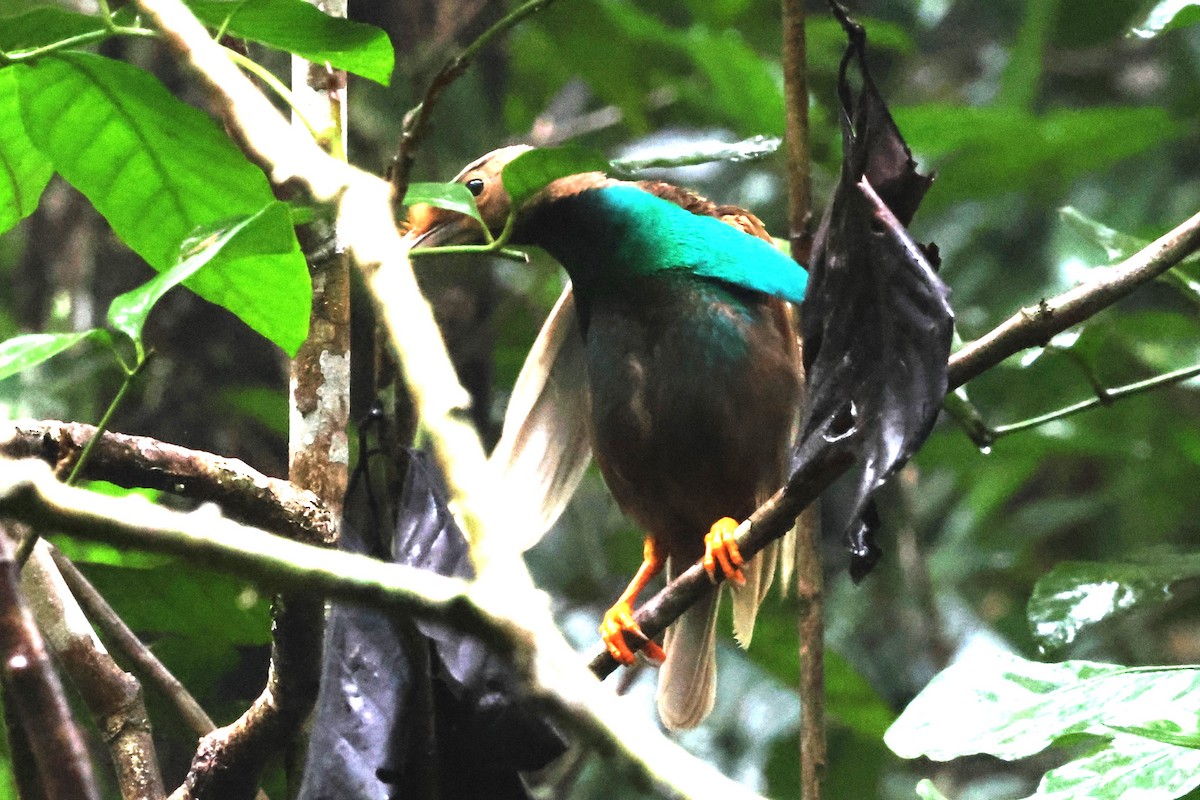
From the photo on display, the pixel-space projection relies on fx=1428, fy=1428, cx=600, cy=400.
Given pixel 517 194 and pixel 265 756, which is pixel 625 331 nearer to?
pixel 517 194

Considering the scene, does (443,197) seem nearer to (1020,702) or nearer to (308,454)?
(308,454)

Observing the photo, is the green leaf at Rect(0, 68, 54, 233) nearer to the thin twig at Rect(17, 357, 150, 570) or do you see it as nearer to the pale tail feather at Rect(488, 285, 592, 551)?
the thin twig at Rect(17, 357, 150, 570)

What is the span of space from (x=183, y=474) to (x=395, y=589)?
1.21 meters

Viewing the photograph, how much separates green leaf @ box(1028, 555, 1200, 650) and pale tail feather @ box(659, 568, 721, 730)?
2.64 ft

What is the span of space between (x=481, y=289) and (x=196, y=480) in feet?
7.43

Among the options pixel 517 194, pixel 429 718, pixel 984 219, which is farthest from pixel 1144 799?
pixel 984 219

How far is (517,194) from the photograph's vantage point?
6.09 feet

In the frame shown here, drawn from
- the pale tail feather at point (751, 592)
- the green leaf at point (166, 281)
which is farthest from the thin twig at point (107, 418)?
the pale tail feather at point (751, 592)

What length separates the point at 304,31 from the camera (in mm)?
1594

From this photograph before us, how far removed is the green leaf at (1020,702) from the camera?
1.75 meters

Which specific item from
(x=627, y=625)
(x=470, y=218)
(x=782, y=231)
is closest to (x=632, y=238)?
(x=470, y=218)

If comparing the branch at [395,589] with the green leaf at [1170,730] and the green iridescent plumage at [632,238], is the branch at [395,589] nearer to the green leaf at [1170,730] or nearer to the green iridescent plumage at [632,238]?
the green leaf at [1170,730]

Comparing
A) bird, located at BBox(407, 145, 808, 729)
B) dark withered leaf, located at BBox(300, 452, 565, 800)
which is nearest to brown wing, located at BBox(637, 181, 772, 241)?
bird, located at BBox(407, 145, 808, 729)

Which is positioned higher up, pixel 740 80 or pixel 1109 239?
pixel 740 80
